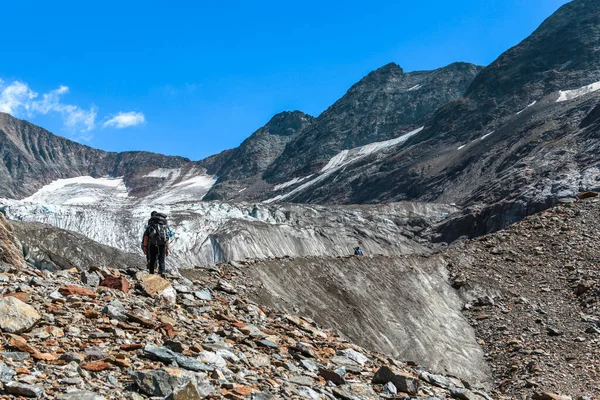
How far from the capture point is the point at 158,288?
10.9 m

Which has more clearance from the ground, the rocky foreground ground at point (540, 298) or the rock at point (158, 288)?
the rock at point (158, 288)

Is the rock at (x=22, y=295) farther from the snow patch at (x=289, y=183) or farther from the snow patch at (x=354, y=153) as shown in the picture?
the snow patch at (x=289, y=183)

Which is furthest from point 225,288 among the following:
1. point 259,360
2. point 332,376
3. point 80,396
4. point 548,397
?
point 548,397

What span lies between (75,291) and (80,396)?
3714 mm

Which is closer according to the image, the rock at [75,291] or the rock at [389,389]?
the rock at [389,389]

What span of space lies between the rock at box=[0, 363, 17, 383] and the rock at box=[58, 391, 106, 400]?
2.02ft

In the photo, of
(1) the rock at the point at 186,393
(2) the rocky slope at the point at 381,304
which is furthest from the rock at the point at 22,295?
(2) the rocky slope at the point at 381,304

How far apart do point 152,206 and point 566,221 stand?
181 ft

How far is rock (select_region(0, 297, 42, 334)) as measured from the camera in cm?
716

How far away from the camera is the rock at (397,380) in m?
9.41

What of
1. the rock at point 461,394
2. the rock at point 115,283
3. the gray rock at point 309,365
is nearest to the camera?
the gray rock at point 309,365

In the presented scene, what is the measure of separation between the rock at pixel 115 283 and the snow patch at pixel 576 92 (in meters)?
123

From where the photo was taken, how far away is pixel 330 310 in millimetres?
18031

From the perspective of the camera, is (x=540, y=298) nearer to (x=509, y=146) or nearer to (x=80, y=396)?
(x=80, y=396)
